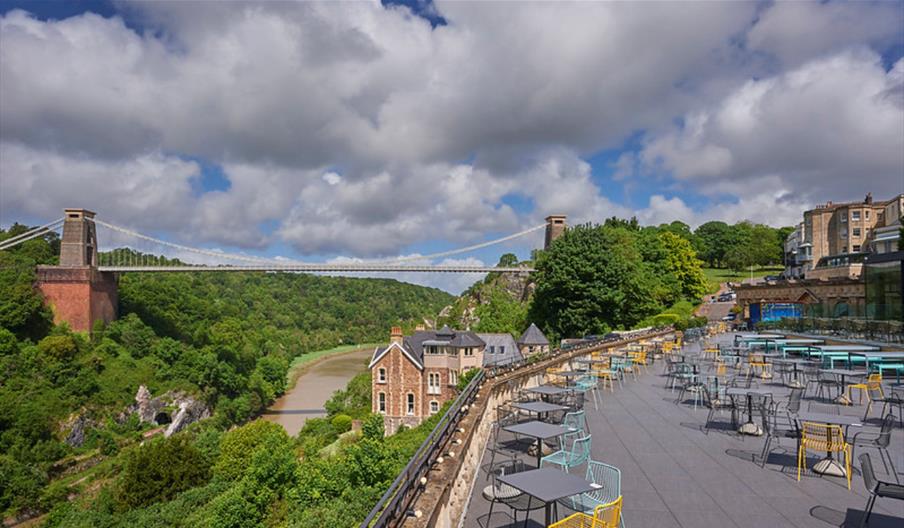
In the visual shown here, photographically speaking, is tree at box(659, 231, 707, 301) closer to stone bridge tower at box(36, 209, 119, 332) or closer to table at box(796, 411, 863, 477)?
table at box(796, 411, 863, 477)

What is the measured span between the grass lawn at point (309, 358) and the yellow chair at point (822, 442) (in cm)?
6249

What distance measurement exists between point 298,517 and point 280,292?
9994 cm

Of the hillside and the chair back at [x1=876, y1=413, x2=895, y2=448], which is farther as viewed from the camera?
the hillside

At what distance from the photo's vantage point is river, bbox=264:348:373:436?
46.5 m

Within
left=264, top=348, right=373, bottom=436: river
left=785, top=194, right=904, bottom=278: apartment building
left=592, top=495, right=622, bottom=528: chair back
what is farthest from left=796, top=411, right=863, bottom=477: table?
left=785, top=194, right=904, bottom=278: apartment building

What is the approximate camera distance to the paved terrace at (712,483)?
507 cm

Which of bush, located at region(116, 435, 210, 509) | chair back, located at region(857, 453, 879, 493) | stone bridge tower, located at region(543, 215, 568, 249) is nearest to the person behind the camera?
chair back, located at region(857, 453, 879, 493)

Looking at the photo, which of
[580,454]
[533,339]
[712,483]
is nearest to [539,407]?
[580,454]

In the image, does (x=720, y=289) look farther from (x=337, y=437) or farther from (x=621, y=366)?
(x=621, y=366)

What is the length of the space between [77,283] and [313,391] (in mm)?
25380

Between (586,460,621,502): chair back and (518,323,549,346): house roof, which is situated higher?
(586,460,621,502): chair back

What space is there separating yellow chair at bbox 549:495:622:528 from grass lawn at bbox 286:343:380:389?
2505 inches

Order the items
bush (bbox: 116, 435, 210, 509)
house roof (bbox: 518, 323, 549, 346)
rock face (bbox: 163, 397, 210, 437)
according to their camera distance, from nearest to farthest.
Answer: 1. bush (bbox: 116, 435, 210, 509)
2. house roof (bbox: 518, 323, 549, 346)
3. rock face (bbox: 163, 397, 210, 437)

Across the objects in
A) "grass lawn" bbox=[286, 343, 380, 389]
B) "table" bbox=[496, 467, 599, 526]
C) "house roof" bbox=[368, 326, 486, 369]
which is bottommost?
"grass lawn" bbox=[286, 343, 380, 389]
